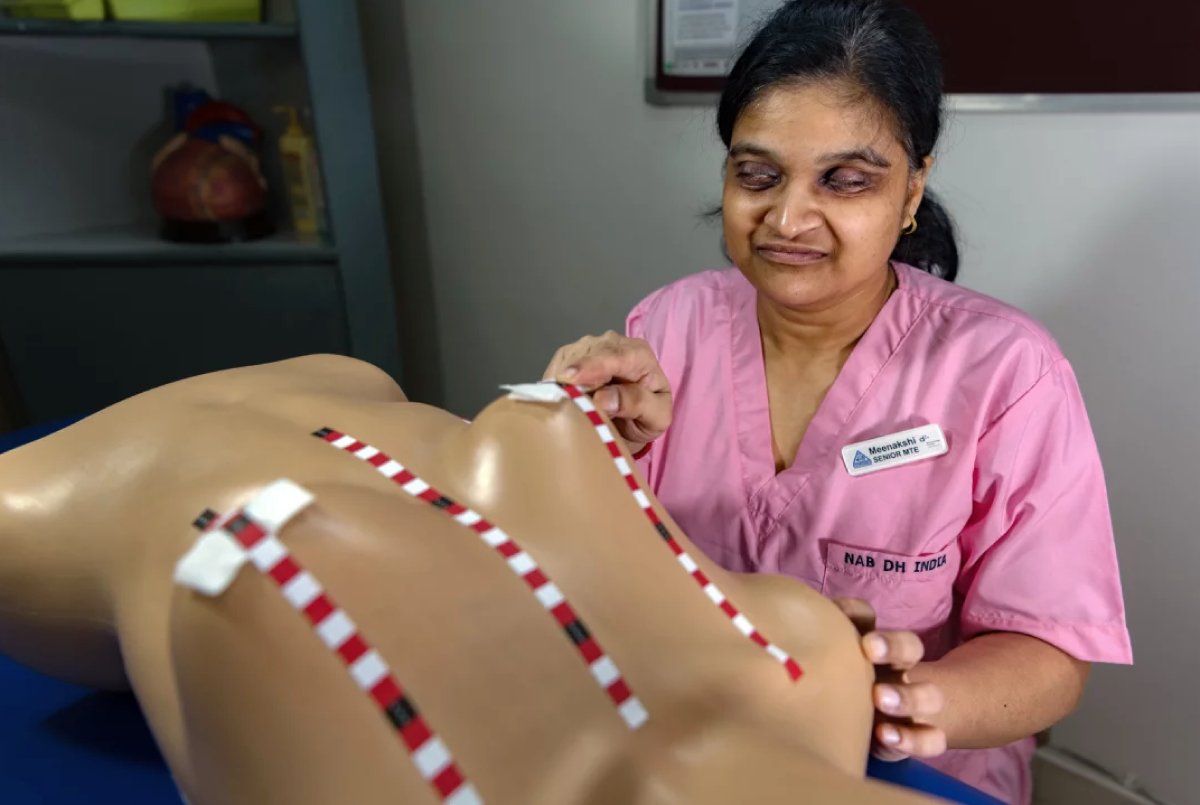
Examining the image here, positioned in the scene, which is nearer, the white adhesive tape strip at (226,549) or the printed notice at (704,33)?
the white adhesive tape strip at (226,549)

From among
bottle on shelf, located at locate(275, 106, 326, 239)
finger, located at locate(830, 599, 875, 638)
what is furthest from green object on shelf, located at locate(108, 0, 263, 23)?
finger, located at locate(830, 599, 875, 638)

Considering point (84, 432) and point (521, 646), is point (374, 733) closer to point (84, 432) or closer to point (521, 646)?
point (521, 646)

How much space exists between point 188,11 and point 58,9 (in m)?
0.21

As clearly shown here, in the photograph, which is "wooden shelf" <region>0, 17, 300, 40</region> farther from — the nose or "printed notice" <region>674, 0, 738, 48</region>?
the nose

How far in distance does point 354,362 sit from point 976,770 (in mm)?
821

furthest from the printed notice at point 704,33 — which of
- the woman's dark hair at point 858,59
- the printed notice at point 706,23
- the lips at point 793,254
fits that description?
the lips at point 793,254

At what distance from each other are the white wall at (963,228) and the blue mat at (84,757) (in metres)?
0.73

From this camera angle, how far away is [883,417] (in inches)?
34.1

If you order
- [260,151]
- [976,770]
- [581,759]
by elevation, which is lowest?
[976,770]

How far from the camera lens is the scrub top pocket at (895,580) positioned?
0.84 meters

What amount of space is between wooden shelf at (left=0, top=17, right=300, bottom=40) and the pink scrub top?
Result: 41.0 inches

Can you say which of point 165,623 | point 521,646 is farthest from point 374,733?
point 165,623

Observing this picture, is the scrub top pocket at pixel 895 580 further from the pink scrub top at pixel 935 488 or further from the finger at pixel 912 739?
the finger at pixel 912 739

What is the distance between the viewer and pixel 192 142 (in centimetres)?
166
